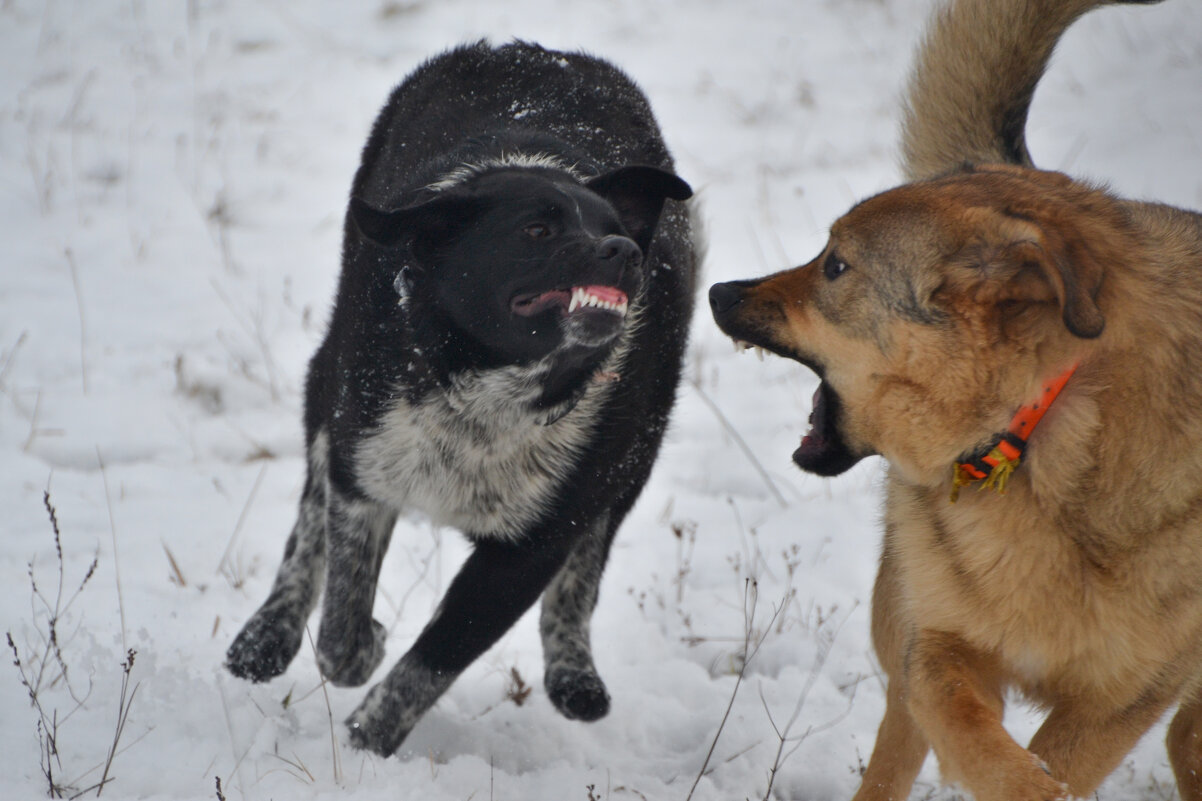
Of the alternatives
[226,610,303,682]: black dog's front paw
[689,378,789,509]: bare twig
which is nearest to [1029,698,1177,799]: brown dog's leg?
[226,610,303,682]: black dog's front paw

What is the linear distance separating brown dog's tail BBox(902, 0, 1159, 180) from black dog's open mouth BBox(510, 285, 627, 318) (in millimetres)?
1088

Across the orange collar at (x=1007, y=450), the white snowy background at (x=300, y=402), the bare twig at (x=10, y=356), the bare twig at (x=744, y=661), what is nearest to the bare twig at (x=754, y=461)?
the white snowy background at (x=300, y=402)

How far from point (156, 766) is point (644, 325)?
196 cm

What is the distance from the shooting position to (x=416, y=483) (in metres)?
3.44

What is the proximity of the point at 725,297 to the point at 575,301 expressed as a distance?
48 centimetres

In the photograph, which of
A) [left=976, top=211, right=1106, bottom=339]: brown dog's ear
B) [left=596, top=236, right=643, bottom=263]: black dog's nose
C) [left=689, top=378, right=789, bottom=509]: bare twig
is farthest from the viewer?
[left=689, top=378, right=789, bottom=509]: bare twig

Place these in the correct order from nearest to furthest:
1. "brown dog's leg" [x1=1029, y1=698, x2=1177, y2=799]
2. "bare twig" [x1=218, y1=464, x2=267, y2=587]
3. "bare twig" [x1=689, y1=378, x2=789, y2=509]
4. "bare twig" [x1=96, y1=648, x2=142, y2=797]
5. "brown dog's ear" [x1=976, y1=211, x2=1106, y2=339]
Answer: "brown dog's ear" [x1=976, y1=211, x2=1106, y2=339] → "brown dog's leg" [x1=1029, y1=698, x2=1177, y2=799] → "bare twig" [x1=96, y1=648, x2=142, y2=797] → "bare twig" [x1=218, y1=464, x2=267, y2=587] → "bare twig" [x1=689, y1=378, x2=789, y2=509]

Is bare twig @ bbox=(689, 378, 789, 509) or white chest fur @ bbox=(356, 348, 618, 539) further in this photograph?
bare twig @ bbox=(689, 378, 789, 509)

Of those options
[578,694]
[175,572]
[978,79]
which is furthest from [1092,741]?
[175,572]

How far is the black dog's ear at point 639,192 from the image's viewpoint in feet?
11.3

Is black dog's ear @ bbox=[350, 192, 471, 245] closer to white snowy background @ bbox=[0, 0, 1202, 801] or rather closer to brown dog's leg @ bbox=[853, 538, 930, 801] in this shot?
white snowy background @ bbox=[0, 0, 1202, 801]

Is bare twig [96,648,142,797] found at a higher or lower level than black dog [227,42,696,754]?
lower

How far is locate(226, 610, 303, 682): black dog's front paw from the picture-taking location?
3621mm

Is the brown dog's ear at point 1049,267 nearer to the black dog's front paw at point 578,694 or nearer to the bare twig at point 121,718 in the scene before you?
the black dog's front paw at point 578,694
